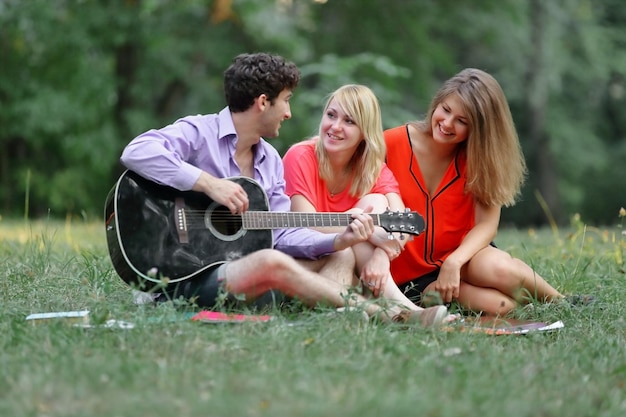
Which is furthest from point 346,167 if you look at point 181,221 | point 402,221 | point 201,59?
point 201,59

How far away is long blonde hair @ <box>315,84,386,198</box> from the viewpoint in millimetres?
4219

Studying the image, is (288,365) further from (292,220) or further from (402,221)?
(402,221)

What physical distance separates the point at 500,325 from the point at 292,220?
106 centimetres

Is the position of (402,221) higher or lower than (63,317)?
higher

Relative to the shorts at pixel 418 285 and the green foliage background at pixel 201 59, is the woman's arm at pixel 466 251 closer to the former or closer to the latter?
the shorts at pixel 418 285

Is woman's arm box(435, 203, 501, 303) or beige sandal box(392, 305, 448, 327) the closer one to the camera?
beige sandal box(392, 305, 448, 327)

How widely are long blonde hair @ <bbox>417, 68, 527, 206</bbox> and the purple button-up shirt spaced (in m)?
0.91

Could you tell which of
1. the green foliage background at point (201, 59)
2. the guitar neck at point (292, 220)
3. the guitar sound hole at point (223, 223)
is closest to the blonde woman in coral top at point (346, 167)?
the guitar neck at point (292, 220)

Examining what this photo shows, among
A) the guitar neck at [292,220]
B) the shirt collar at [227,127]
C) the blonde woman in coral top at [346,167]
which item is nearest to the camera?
the guitar neck at [292,220]

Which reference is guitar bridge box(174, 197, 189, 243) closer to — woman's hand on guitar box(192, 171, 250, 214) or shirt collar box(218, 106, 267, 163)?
woman's hand on guitar box(192, 171, 250, 214)

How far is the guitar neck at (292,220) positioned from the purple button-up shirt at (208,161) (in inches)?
2.6

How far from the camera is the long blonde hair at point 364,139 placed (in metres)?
4.22

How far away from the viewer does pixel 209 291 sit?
3699 millimetres

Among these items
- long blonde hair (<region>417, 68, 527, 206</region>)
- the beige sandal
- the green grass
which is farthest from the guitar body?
long blonde hair (<region>417, 68, 527, 206</region>)
